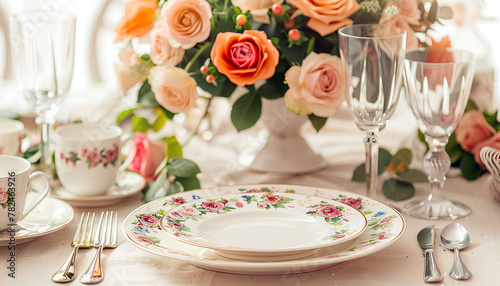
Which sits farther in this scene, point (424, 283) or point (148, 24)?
point (148, 24)

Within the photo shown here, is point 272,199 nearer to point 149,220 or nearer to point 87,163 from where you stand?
point 149,220

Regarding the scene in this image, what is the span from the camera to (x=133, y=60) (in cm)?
107

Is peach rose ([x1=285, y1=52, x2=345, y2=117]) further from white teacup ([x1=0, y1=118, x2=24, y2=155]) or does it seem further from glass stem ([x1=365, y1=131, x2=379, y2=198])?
white teacup ([x1=0, y1=118, x2=24, y2=155])

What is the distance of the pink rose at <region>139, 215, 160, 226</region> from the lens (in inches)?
32.1

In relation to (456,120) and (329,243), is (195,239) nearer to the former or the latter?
(329,243)

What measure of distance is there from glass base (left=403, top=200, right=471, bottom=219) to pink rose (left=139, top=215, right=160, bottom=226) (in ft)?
1.28

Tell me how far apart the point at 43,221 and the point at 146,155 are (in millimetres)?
261

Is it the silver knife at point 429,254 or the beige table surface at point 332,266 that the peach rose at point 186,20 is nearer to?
the beige table surface at point 332,266

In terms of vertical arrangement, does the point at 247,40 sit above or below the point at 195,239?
above

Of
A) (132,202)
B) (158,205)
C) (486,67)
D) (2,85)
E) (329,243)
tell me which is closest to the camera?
(329,243)

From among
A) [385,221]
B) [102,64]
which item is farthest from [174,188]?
[102,64]

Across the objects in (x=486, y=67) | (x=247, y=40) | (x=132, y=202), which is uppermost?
(x=247, y=40)

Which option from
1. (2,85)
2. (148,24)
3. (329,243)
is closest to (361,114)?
(329,243)

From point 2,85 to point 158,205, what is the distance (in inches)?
37.3
